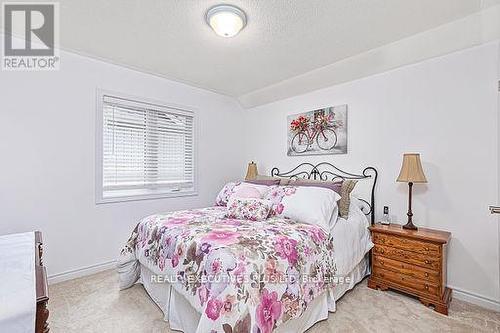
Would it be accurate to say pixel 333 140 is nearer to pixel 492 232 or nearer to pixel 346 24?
pixel 346 24

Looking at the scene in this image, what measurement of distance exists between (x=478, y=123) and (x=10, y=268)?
339 cm

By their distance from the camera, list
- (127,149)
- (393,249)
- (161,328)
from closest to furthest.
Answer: (161,328) → (393,249) → (127,149)

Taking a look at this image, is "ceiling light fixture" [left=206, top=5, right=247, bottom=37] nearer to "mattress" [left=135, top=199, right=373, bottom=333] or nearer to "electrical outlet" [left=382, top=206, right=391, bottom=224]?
"mattress" [left=135, top=199, right=373, bottom=333]

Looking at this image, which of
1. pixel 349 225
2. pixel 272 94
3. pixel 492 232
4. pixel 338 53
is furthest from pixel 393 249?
pixel 272 94

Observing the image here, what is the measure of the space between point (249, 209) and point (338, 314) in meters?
1.12

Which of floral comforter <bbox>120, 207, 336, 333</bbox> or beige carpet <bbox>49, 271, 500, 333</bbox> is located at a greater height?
floral comforter <bbox>120, 207, 336, 333</bbox>

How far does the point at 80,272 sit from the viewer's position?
266cm

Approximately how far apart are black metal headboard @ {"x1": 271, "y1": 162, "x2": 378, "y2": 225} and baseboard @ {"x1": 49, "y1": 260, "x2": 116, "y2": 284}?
2500 mm

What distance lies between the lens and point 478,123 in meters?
2.16

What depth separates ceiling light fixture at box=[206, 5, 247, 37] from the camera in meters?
1.89

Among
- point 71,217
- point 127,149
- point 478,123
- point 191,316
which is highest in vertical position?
point 478,123

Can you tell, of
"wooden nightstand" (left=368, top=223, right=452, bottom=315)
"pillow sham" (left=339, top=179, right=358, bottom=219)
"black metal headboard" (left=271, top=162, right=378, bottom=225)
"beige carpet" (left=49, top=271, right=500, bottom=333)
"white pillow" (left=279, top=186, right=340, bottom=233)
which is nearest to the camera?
"beige carpet" (left=49, top=271, right=500, bottom=333)

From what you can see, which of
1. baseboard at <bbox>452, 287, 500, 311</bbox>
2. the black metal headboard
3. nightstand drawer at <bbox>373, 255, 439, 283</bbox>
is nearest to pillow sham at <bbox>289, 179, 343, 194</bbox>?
the black metal headboard

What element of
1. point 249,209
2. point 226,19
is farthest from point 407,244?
point 226,19
